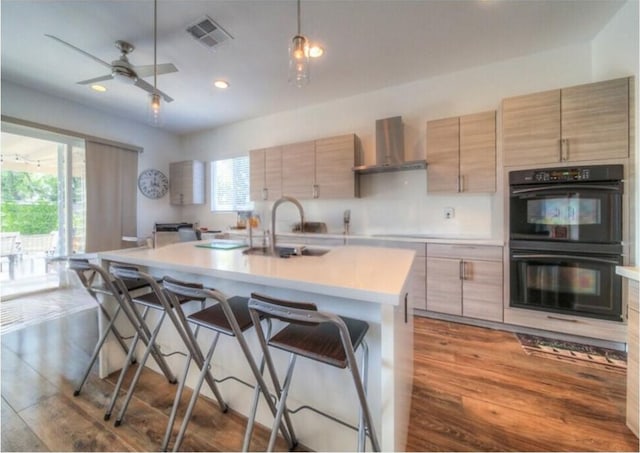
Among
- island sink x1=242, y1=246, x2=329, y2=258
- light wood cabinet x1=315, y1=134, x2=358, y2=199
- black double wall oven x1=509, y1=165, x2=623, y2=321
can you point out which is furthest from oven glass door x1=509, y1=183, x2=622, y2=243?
island sink x1=242, y1=246, x2=329, y2=258

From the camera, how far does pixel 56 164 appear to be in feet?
13.0

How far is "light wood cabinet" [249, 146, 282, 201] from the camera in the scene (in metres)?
4.03

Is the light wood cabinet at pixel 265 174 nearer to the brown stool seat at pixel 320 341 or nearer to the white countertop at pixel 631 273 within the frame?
the brown stool seat at pixel 320 341

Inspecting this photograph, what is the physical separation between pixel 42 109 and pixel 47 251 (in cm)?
206

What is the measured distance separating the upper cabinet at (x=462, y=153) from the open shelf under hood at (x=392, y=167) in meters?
0.14

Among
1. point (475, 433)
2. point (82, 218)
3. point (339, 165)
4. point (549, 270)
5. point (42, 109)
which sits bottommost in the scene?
point (475, 433)

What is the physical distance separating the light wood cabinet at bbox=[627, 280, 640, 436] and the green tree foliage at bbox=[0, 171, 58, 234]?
632 cm

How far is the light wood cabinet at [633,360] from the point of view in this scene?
4.41 feet

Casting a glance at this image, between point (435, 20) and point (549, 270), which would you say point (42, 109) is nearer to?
point (435, 20)

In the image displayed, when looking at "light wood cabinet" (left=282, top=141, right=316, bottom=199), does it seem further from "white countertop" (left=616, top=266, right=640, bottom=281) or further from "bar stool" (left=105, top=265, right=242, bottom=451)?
"white countertop" (left=616, top=266, right=640, bottom=281)

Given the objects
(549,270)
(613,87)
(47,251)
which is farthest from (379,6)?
(47,251)

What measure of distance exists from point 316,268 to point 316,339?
350mm

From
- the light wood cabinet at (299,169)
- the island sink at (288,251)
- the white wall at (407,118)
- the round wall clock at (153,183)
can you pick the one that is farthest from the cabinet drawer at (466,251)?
the round wall clock at (153,183)

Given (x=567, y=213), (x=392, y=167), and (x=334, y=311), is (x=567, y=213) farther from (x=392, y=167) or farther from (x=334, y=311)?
(x=334, y=311)
